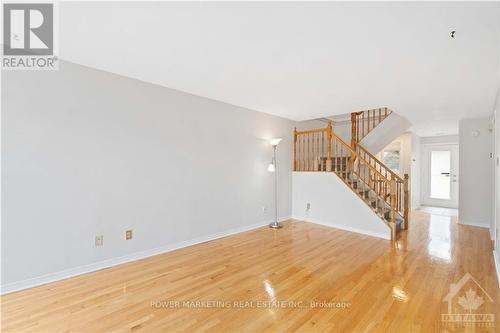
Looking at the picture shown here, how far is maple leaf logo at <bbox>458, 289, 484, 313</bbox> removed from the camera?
2.10 m

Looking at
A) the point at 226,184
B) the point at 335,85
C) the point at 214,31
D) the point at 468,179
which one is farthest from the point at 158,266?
the point at 468,179

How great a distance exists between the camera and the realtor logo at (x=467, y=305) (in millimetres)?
1896

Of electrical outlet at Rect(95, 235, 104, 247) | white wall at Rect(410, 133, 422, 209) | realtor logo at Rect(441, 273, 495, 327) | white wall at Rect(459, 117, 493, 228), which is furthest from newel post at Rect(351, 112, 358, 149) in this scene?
electrical outlet at Rect(95, 235, 104, 247)

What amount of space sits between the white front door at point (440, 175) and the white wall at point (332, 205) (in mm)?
5126

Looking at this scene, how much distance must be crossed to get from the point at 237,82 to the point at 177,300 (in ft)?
8.63

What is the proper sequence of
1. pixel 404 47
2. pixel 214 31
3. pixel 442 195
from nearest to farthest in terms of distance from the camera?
pixel 214 31, pixel 404 47, pixel 442 195

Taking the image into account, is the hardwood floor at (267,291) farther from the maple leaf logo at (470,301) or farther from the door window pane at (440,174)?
the door window pane at (440,174)

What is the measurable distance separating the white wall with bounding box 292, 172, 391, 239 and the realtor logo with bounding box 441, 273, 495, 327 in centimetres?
166

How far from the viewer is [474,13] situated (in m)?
1.68

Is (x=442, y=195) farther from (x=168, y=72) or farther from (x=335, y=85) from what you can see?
(x=168, y=72)

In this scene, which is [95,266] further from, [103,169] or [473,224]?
[473,224]

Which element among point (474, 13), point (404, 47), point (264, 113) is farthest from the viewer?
point (264, 113)

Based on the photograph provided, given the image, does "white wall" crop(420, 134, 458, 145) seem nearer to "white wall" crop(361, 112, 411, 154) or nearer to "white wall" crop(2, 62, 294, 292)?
Result: "white wall" crop(361, 112, 411, 154)

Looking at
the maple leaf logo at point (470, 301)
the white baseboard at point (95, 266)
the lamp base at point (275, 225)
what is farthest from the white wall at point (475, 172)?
the white baseboard at point (95, 266)
